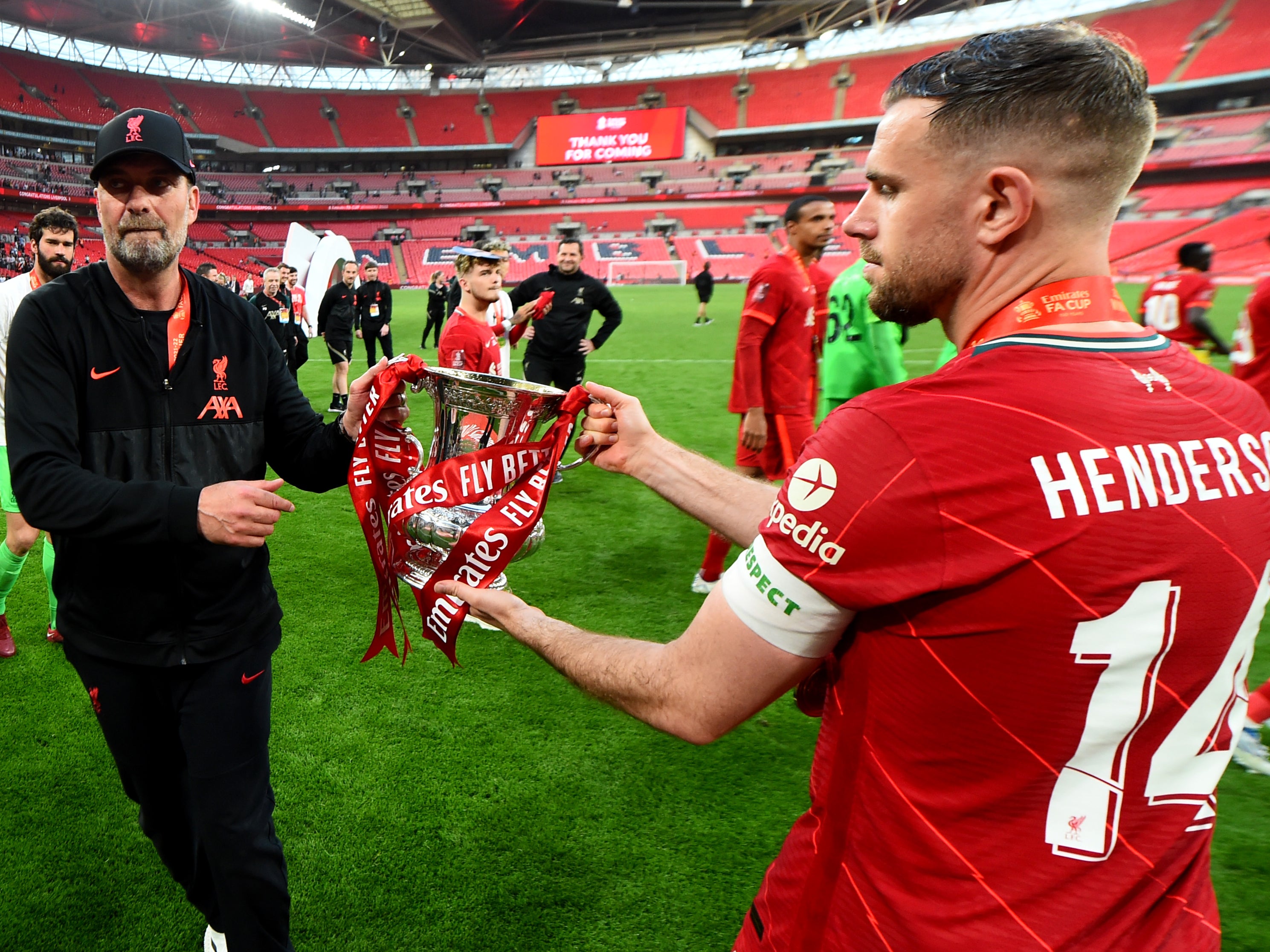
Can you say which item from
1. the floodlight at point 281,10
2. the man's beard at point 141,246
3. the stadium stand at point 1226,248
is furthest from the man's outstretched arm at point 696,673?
the floodlight at point 281,10

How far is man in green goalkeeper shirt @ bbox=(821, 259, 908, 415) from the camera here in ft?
15.1

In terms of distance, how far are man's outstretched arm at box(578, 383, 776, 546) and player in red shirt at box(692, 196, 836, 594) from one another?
292cm

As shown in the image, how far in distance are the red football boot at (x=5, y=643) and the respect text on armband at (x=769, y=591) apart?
Result: 195 inches

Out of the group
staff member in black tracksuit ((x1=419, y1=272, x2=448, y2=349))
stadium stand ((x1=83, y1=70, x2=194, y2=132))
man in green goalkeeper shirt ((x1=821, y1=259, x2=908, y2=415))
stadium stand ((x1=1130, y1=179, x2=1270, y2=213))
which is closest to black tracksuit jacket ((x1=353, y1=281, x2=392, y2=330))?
staff member in black tracksuit ((x1=419, y1=272, x2=448, y2=349))

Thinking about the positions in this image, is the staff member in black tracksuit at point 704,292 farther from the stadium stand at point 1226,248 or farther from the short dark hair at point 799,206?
the stadium stand at point 1226,248

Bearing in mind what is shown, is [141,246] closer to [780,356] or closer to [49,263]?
[49,263]

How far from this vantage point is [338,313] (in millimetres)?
10930

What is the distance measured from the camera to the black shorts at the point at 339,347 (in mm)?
10984

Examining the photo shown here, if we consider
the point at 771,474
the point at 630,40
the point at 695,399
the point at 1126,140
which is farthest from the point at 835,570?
the point at 630,40

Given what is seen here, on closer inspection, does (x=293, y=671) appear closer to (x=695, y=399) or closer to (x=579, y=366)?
(x=579, y=366)

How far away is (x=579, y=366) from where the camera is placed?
25.4ft

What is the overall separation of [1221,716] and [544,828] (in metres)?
2.47

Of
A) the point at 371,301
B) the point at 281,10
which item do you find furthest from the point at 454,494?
the point at 281,10

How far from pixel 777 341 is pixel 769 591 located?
406 cm
